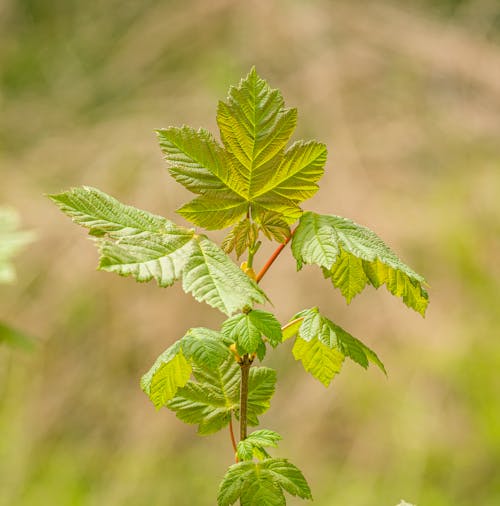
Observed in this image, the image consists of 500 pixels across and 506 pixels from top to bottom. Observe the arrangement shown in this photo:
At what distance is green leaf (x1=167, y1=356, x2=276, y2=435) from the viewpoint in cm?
46

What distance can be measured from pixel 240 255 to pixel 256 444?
113 millimetres

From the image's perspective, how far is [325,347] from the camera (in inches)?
18.3

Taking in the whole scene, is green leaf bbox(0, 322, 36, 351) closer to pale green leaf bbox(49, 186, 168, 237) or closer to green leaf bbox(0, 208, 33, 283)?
green leaf bbox(0, 208, 33, 283)

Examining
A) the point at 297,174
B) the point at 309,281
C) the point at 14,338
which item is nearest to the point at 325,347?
the point at 297,174

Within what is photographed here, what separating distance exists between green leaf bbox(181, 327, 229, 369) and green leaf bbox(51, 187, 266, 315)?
2 cm

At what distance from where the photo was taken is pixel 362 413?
2.44 m

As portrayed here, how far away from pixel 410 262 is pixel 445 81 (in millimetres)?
1018

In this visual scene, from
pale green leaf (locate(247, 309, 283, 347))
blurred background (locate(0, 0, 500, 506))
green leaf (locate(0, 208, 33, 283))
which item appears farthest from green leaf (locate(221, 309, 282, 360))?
blurred background (locate(0, 0, 500, 506))

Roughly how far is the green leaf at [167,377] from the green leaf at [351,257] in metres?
0.09

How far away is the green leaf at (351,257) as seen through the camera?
415 millimetres

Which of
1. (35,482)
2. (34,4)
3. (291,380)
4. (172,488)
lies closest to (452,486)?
(291,380)

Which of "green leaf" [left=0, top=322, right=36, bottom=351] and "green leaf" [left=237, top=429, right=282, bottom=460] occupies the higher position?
"green leaf" [left=0, top=322, right=36, bottom=351]

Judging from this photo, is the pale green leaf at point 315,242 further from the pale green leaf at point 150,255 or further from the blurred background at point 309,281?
the blurred background at point 309,281

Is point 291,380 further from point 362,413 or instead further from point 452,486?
point 452,486
